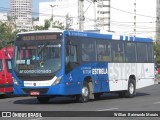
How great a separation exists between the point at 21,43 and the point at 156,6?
141m

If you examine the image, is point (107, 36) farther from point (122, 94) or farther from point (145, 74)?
point (145, 74)

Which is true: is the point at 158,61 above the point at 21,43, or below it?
below

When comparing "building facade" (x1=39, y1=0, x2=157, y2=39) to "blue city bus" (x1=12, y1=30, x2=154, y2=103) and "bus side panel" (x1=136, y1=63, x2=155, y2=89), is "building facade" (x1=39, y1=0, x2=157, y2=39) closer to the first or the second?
"bus side panel" (x1=136, y1=63, x2=155, y2=89)

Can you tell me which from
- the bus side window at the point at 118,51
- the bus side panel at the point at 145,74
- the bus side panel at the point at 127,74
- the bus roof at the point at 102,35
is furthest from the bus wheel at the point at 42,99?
the bus side panel at the point at 145,74

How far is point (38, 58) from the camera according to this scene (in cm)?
2064

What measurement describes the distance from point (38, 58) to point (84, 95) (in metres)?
2.66

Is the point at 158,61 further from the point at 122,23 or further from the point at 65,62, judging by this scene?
the point at 65,62

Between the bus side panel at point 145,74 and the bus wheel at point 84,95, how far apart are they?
5097mm

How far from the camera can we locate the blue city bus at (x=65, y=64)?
67.1ft

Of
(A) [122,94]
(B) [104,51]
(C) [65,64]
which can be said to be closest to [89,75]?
(B) [104,51]

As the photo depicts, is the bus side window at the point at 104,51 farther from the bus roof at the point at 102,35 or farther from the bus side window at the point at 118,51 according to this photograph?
the bus side window at the point at 118,51

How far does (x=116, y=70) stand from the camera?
24422 millimetres

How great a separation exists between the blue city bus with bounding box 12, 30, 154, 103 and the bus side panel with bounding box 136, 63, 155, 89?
2299 mm

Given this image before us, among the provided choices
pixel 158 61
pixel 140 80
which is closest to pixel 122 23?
pixel 158 61
